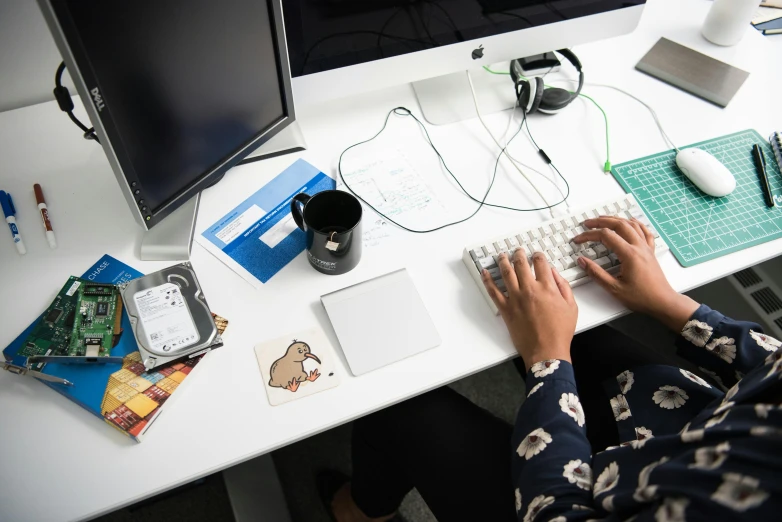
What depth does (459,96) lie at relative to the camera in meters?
1.12

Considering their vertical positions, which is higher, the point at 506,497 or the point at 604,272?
the point at 604,272

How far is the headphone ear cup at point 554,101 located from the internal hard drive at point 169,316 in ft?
2.49

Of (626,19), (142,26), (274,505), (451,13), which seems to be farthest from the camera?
(274,505)

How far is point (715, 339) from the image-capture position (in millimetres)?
832

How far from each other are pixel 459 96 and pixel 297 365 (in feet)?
2.19

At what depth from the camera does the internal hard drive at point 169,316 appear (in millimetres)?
759

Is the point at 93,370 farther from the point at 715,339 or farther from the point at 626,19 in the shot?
the point at 626,19

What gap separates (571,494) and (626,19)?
916 millimetres

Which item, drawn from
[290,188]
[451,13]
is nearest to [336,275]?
[290,188]

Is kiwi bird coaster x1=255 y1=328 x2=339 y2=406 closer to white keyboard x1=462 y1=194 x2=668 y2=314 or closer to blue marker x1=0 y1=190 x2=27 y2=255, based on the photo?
white keyboard x1=462 y1=194 x2=668 y2=314

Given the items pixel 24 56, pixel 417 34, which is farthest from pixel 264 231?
pixel 24 56

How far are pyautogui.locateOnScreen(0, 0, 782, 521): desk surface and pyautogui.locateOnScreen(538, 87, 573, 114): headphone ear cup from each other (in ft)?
0.08

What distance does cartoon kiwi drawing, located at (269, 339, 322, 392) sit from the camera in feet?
2.50

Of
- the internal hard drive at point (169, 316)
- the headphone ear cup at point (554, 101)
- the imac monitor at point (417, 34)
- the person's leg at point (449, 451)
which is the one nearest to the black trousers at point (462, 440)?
the person's leg at point (449, 451)
